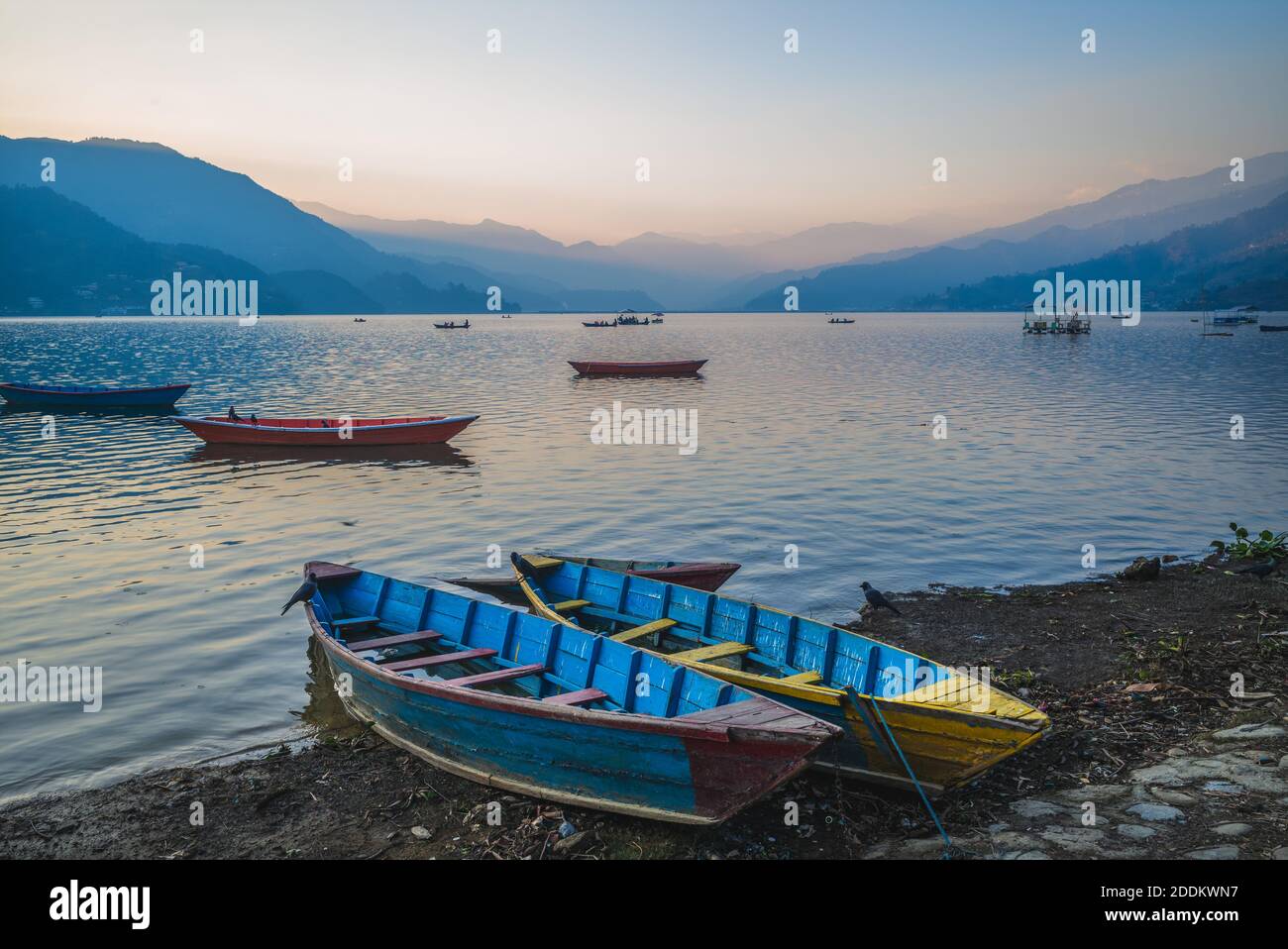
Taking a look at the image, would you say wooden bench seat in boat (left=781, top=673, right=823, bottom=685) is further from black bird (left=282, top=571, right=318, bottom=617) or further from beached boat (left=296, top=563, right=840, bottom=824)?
black bird (left=282, top=571, right=318, bottom=617)

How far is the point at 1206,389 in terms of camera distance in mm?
58844

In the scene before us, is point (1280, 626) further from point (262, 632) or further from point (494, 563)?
point (262, 632)

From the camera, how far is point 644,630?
12.1 metres

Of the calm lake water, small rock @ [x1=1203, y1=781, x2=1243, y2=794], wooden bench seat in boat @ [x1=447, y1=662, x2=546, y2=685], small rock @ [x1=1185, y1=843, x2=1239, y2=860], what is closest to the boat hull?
wooden bench seat in boat @ [x1=447, y1=662, x2=546, y2=685]

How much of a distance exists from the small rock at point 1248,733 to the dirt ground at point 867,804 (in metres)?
0.03

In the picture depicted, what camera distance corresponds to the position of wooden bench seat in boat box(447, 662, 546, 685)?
417 inches

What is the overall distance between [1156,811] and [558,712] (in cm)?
598

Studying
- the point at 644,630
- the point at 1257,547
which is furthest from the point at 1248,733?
the point at 1257,547

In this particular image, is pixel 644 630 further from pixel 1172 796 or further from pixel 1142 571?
pixel 1142 571

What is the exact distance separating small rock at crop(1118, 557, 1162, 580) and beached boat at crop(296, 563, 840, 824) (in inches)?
486

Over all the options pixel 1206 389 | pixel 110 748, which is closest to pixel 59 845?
pixel 110 748

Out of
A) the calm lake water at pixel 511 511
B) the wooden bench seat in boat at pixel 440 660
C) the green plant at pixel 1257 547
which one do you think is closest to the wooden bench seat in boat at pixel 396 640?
the wooden bench seat in boat at pixel 440 660
